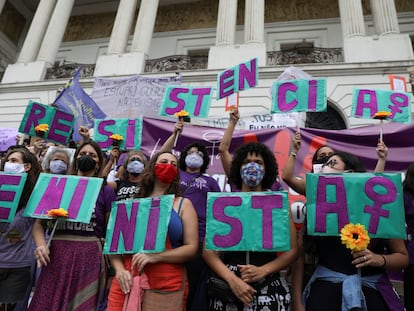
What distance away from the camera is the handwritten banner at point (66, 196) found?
2.67m

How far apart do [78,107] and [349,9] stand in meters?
10.6

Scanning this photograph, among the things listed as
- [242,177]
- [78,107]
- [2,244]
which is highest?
[78,107]

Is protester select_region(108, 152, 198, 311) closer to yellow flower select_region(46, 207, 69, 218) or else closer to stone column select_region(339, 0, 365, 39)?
yellow flower select_region(46, 207, 69, 218)

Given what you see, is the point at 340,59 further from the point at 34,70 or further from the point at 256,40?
the point at 34,70

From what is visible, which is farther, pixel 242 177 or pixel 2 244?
pixel 2 244

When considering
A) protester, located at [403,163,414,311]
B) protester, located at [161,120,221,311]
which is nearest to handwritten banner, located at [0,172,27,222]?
protester, located at [161,120,221,311]

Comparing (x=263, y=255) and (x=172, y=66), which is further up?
(x=172, y=66)

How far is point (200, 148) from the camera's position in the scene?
358 centimetres

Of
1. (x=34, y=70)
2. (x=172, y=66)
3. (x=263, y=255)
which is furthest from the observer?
(x=34, y=70)

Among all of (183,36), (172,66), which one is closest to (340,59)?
(172,66)

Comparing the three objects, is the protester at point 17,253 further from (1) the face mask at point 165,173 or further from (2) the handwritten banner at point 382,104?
(2) the handwritten banner at point 382,104

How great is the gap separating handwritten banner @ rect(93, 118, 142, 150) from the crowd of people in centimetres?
160

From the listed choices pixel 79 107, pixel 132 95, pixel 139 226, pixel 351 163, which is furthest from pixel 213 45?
pixel 139 226

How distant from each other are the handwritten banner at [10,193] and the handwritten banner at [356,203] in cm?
251
